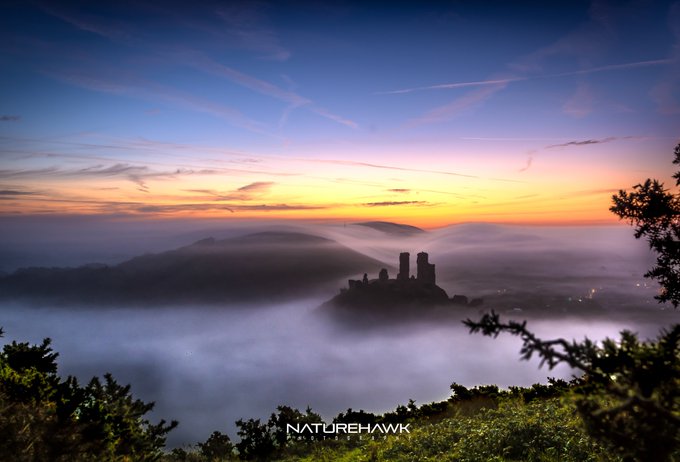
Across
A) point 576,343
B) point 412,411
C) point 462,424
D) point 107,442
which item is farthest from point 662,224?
point 107,442

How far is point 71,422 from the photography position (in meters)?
9.52

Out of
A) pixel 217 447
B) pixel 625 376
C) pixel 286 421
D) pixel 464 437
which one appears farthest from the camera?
pixel 286 421

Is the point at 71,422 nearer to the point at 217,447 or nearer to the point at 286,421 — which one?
the point at 217,447

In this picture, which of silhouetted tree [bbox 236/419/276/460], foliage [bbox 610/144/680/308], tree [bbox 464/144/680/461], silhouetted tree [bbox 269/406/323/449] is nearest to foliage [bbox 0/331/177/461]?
silhouetted tree [bbox 236/419/276/460]

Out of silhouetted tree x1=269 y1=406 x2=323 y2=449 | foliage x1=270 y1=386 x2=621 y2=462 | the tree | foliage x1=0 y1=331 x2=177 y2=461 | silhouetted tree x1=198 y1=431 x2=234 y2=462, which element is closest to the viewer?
the tree

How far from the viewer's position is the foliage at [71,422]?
8492 mm

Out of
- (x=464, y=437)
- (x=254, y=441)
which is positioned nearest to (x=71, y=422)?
(x=254, y=441)

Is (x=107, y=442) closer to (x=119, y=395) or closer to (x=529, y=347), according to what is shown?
(x=119, y=395)

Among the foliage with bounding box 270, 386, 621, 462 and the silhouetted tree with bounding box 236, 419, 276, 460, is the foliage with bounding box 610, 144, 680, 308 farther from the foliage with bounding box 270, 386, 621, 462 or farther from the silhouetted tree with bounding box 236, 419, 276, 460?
the silhouetted tree with bounding box 236, 419, 276, 460

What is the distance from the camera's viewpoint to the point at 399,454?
13992 millimetres

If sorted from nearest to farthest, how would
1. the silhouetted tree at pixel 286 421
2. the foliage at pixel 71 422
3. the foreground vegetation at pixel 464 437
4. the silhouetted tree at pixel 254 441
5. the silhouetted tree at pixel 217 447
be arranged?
the foliage at pixel 71 422
the foreground vegetation at pixel 464 437
the silhouetted tree at pixel 217 447
the silhouetted tree at pixel 254 441
the silhouetted tree at pixel 286 421

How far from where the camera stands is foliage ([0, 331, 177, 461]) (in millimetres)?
8492

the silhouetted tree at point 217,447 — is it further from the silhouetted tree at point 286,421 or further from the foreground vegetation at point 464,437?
the silhouetted tree at point 286,421

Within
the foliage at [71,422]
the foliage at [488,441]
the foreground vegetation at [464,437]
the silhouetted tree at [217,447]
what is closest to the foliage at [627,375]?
the foreground vegetation at [464,437]
